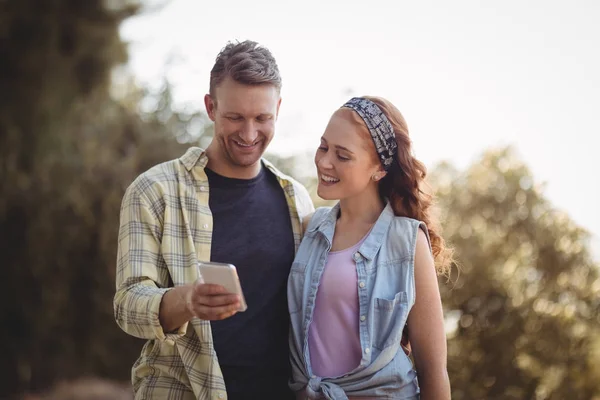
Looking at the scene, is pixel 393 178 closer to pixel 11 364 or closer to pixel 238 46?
pixel 238 46

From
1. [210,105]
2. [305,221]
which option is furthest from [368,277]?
[210,105]

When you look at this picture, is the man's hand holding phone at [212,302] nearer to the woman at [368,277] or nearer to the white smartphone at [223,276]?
the white smartphone at [223,276]

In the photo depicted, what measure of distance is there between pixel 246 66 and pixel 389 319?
1271 millimetres

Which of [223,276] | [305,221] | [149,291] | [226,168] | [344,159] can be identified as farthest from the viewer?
[305,221]

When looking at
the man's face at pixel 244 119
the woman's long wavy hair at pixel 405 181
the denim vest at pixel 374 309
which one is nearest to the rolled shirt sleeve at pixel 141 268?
the man's face at pixel 244 119

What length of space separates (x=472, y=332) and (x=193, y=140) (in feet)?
13.0

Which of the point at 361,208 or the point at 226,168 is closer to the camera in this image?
the point at 361,208

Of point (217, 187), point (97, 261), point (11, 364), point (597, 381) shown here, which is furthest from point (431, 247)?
point (11, 364)

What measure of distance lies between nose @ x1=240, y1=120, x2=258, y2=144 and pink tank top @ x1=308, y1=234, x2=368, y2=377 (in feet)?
2.26

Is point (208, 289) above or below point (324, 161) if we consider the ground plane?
below

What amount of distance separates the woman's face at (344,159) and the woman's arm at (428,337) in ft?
1.41

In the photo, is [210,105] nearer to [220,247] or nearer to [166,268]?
[220,247]

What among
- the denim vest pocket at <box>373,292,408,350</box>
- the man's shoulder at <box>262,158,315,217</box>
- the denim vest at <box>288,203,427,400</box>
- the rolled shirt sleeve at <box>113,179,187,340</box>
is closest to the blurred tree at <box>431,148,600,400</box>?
the man's shoulder at <box>262,158,315,217</box>

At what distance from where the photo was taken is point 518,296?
6.03 meters
